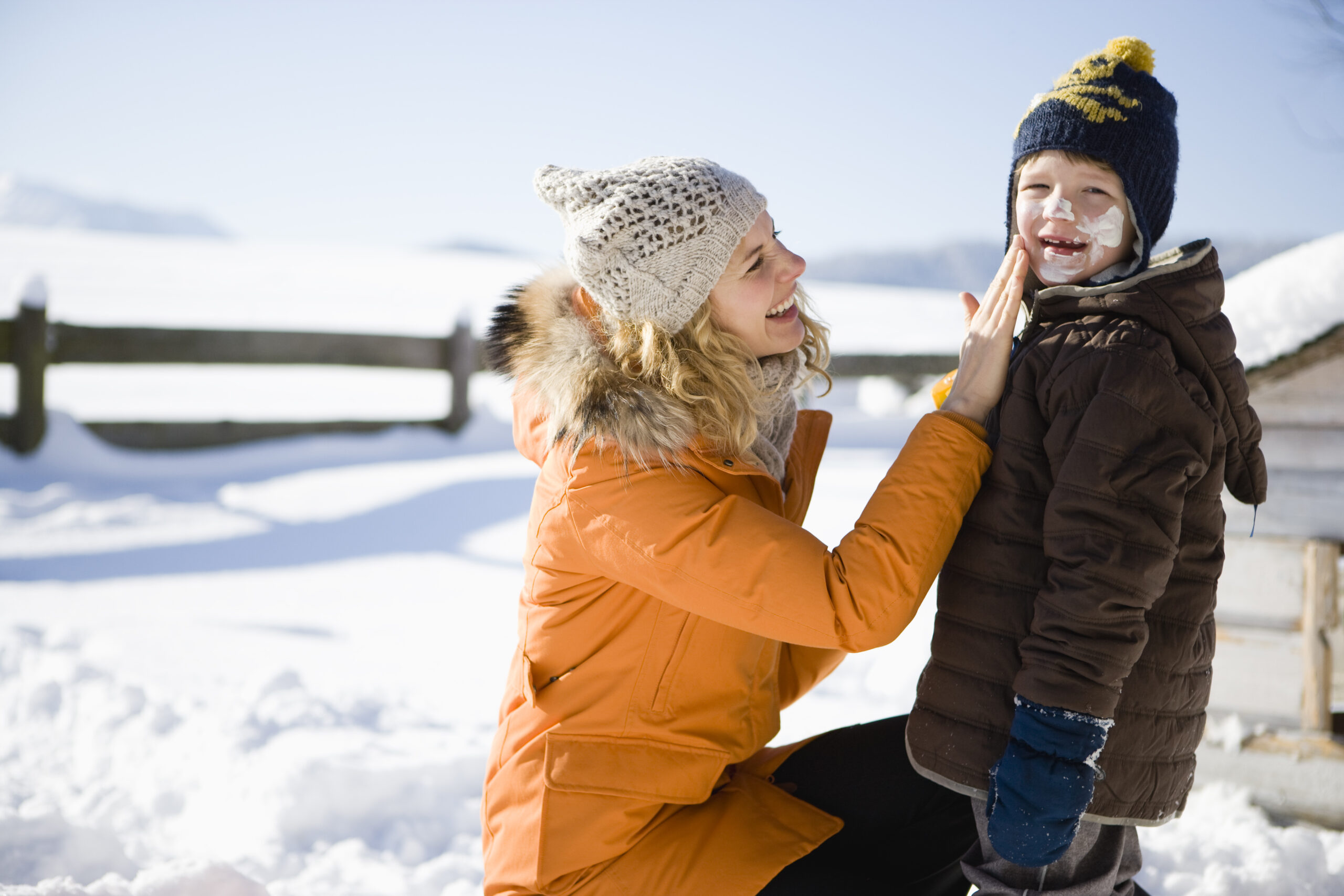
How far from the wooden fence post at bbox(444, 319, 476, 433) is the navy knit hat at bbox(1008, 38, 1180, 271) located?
7433 mm

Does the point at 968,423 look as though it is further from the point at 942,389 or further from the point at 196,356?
the point at 196,356

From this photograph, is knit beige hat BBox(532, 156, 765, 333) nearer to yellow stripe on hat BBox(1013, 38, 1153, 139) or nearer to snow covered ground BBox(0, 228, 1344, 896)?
snow covered ground BBox(0, 228, 1344, 896)

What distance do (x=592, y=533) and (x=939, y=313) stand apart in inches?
A: 950

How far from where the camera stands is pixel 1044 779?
136cm

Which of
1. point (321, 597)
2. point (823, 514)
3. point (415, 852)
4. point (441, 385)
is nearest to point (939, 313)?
point (441, 385)

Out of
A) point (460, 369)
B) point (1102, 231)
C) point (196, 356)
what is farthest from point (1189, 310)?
point (460, 369)

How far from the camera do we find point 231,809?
8.97ft

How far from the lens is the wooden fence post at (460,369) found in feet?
28.5

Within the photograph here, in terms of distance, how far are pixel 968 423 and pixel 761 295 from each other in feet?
1.70

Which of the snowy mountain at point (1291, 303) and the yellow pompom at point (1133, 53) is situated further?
the snowy mountain at point (1291, 303)

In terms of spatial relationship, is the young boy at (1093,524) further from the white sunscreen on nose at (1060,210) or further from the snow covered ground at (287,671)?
the snow covered ground at (287,671)

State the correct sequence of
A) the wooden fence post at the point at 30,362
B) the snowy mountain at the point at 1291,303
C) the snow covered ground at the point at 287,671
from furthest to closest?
the wooden fence post at the point at 30,362 < the snowy mountain at the point at 1291,303 < the snow covered ground at the point at 287,671

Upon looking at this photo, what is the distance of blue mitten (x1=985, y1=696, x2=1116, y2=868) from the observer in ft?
4.46

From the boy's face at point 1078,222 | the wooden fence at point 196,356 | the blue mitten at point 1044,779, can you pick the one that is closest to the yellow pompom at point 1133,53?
the boy's face at point 1078,222
